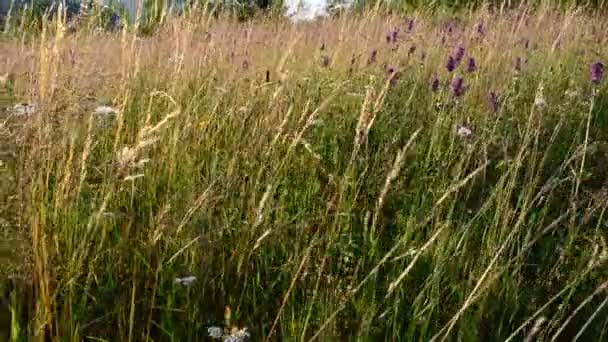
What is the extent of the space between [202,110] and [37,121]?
119 centimetres

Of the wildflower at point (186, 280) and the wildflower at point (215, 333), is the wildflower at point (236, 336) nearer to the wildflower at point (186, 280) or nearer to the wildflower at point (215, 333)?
the wildflower at point (215, 333)

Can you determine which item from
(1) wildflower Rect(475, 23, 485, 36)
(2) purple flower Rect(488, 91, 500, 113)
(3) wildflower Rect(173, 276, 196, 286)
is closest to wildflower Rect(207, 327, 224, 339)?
(3) wildflower Rect(173, 276, 196, 286)

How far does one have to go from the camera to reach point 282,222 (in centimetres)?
167

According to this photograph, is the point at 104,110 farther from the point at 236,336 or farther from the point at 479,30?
the point at 479,30

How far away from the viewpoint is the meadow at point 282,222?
4.13ft

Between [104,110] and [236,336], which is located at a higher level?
[104,110]

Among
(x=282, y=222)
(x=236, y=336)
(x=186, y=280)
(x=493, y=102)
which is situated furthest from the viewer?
(x=493, y=102)

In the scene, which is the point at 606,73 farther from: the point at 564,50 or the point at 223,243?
the point at 223,243

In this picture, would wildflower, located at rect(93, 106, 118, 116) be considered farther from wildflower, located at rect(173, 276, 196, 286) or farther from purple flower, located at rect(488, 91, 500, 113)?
purple flower, located at rect(488, 91, 500, 113)

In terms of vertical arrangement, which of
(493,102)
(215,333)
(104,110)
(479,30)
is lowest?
(215,333)

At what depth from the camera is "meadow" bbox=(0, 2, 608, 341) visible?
1.26 meters

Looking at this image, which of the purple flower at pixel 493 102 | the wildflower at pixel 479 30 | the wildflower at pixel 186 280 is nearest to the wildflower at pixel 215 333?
the wildflower at pixel 186 280

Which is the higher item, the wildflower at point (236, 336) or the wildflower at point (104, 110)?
the wildflower at point (104, 110)

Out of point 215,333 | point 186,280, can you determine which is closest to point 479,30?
point 186,280
